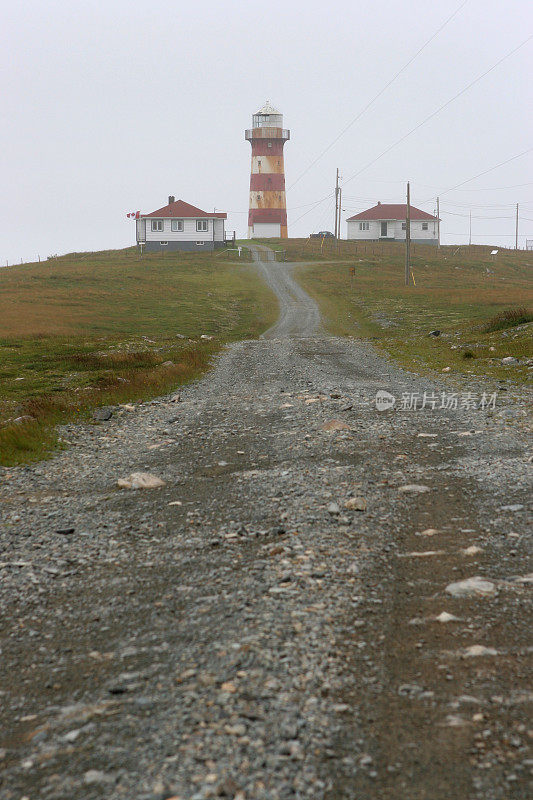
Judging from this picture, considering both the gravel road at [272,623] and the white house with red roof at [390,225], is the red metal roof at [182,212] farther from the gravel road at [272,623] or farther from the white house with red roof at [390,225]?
the gravel road at [272,623]

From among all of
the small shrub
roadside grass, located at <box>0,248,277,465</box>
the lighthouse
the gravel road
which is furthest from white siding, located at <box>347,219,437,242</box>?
the gravel road

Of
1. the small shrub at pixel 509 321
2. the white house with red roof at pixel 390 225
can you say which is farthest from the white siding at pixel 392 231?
the small shrub at pixel 509 321

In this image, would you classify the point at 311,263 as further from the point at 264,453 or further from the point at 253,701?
the point at 253,701

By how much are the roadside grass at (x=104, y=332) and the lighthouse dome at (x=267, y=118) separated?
142 feet

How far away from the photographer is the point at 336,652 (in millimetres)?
5172

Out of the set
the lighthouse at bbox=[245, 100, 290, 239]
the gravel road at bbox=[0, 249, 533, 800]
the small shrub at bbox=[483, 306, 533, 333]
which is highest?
the lighthouse at bbox=[245, 100, 290, 239]

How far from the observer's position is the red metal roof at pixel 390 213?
120 m

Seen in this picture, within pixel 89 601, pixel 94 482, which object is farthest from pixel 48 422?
pixel 89 601

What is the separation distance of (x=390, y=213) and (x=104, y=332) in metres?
94.8


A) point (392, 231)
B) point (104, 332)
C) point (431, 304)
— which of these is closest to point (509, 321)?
point (431, 304)

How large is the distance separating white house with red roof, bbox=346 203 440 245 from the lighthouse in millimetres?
14502

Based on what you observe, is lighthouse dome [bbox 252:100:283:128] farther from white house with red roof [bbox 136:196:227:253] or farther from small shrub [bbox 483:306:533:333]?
small shrub [bbox 483:306:533:333]

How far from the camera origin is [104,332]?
3381 centimetres

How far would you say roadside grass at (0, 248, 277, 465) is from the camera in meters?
16.2
